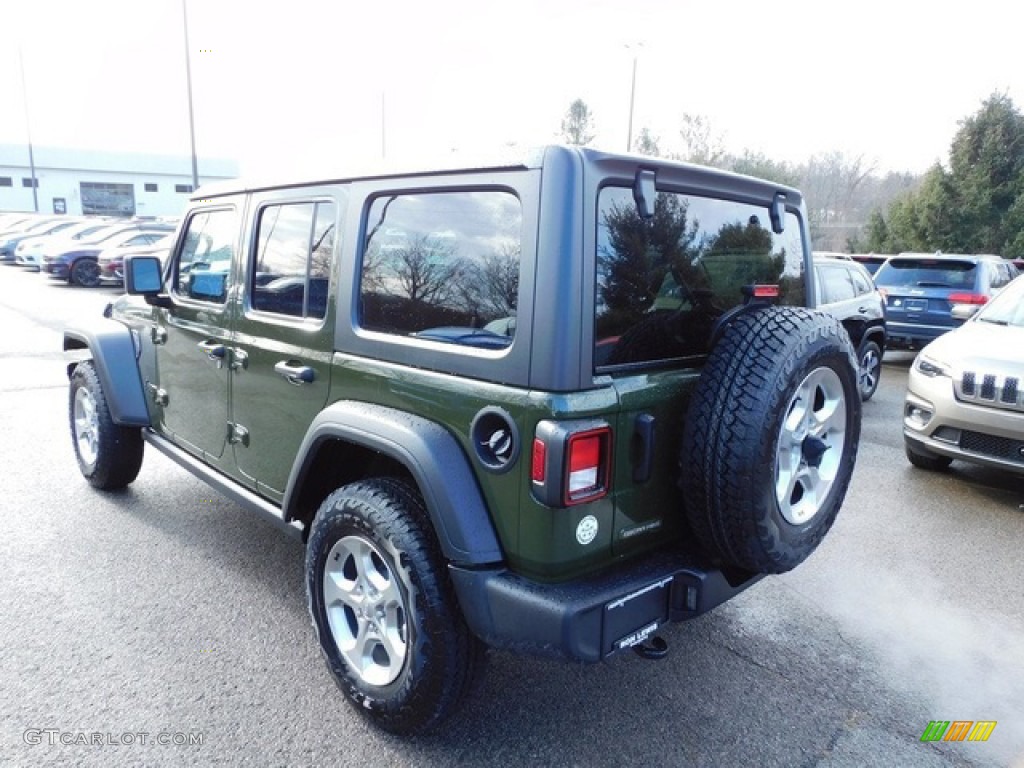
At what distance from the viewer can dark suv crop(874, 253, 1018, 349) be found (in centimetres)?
973

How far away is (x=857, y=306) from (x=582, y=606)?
6974mm

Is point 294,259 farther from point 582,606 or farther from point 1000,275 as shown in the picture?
Result: point 1000,275


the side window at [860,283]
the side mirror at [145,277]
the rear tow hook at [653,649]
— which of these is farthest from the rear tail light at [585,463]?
the side window at [860,283]

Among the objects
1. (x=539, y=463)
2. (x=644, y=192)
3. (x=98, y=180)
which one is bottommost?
(x=539, y=463)

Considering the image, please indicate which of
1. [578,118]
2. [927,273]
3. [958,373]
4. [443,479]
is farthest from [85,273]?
[578,118]

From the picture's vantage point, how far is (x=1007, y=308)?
5754mm

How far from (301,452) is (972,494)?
4.75 m

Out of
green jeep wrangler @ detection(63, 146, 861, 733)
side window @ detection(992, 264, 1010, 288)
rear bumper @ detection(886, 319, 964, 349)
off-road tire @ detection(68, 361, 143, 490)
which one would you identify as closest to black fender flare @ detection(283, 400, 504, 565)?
green jeep wrangler @ detection(63, 146, 861, 733)

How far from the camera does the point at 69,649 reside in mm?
3064

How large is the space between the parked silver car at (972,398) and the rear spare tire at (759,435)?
9.18 ft

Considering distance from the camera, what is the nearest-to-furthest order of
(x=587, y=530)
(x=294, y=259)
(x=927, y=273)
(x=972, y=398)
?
(x=587, y=530)
(x=294, y=259)
(x=972, y=398)
(x=927, y=273)

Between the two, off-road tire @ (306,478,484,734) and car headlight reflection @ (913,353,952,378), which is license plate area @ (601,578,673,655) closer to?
A: off-road tire @ (306,478,484,734)

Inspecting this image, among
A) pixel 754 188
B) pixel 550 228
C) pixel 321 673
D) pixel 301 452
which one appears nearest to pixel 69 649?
pixel 321 673

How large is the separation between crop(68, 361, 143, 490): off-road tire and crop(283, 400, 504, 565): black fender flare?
2818 mm
